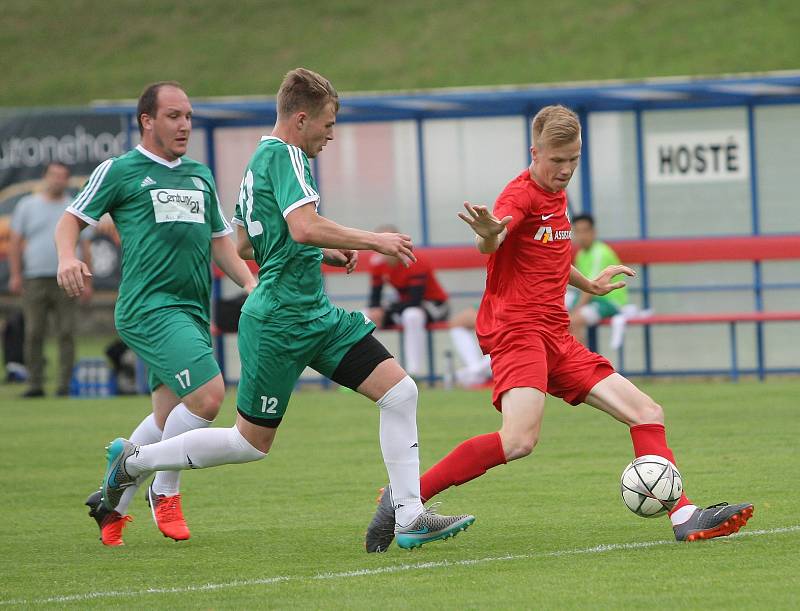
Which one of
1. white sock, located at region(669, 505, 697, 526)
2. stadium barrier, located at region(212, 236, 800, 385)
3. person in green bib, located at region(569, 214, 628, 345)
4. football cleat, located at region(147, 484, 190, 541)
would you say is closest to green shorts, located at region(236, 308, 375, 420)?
football cleat, located at region(147, 484, 190, 541)

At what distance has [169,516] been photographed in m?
7.13

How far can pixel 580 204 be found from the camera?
639 inches

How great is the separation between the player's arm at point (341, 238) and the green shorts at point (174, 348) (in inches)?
47.9

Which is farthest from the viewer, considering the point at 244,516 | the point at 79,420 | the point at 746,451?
the point at 79,420

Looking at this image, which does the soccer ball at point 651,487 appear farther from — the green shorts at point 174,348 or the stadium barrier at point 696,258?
the stadium barrier at point 696,258

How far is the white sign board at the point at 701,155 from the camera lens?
15734 mm

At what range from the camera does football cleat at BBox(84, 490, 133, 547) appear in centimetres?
711

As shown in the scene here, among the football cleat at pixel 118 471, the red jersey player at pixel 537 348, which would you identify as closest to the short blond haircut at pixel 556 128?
the red jersey player at pixel 537 348

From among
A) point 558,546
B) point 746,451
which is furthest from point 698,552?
point 746,451

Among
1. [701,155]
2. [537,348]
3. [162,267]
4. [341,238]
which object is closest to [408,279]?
[701,155]

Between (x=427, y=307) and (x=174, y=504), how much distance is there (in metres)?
8.57

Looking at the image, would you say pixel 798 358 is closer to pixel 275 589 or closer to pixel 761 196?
pixel 761 196

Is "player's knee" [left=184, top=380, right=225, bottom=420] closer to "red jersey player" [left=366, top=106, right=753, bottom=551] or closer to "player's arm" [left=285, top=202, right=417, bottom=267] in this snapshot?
"red jersey player" [left=366, top=106, right=753, bottom=551]

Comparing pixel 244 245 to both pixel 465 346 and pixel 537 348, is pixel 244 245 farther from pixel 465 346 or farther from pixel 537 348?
pixel 465 346
